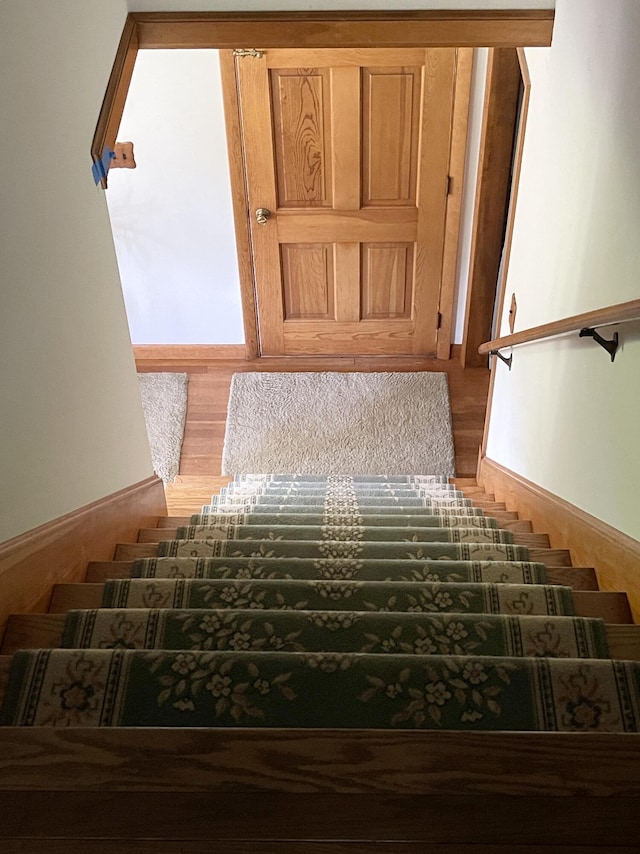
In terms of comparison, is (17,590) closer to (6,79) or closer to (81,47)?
(6,79)

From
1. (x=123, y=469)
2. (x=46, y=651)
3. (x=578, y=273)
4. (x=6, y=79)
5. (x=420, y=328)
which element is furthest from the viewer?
(x=420, y=328)

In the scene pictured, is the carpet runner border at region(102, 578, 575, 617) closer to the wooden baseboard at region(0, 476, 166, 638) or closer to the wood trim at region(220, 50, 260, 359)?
the wooden baseboard at region(0, 476, 166, 638)

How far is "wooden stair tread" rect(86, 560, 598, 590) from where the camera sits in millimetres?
1737

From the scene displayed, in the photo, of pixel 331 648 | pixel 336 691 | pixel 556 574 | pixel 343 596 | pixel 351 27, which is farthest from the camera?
pixel 351 27

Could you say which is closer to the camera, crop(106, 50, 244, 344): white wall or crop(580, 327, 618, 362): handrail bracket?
crop(580, 327, 618, 362): handrail bracket

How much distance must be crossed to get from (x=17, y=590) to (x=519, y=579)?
3.90 ft

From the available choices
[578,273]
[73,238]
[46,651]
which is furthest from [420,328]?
[46,651]

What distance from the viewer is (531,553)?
194 centimetres

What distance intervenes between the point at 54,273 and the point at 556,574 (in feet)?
4.94

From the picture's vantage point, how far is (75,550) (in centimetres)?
170

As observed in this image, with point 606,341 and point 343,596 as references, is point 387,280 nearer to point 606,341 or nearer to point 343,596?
point 606,341

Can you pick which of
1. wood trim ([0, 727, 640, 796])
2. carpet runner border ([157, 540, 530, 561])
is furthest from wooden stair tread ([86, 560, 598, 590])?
wood trim ([0, 727, 640, 796])

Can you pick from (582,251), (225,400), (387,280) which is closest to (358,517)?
(582,251)

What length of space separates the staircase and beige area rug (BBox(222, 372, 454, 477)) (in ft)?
5.78
